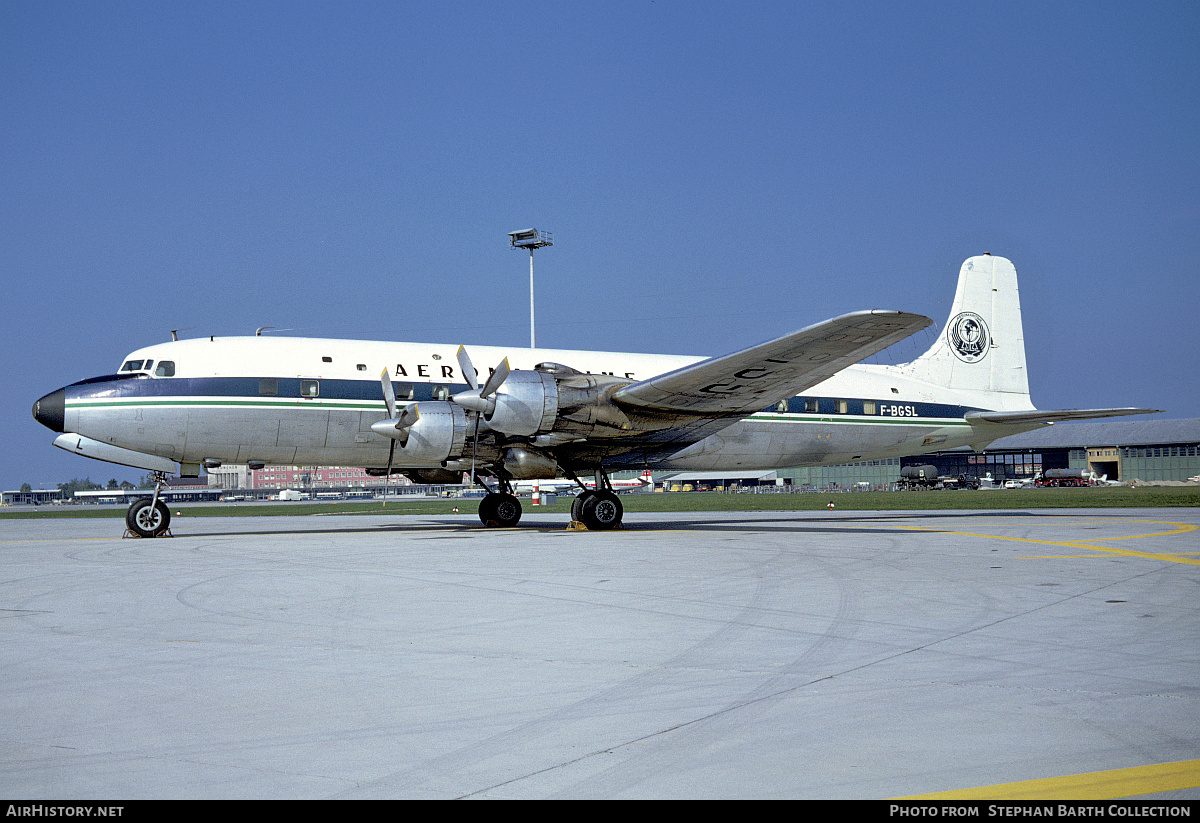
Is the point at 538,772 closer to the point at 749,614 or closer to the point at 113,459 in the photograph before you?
the point at 749,614

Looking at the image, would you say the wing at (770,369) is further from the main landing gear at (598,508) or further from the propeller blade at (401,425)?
the propeller blade at (401,425)

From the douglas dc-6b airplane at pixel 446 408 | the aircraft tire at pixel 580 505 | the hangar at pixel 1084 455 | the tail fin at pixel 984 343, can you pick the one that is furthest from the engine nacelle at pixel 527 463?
the hangar at pixel 1084 455

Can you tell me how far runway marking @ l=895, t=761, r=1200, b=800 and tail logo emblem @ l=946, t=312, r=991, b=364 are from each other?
81.8 ft

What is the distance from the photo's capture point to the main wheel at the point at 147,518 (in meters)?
19.8

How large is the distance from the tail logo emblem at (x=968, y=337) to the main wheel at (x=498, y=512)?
1421 cm

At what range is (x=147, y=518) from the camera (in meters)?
20.0

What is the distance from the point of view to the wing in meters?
16.3

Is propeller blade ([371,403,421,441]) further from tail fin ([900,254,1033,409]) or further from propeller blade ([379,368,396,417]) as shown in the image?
tail fin ([900,254,1033,409])

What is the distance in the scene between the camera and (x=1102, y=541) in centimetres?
1628

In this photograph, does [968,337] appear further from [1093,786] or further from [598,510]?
[1093,786]

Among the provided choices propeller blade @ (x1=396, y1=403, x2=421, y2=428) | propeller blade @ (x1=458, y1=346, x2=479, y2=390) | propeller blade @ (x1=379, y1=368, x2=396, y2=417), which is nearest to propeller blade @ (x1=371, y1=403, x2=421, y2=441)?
propeller blade @ (x1=396, y1=403, x2=421, y2=428)
